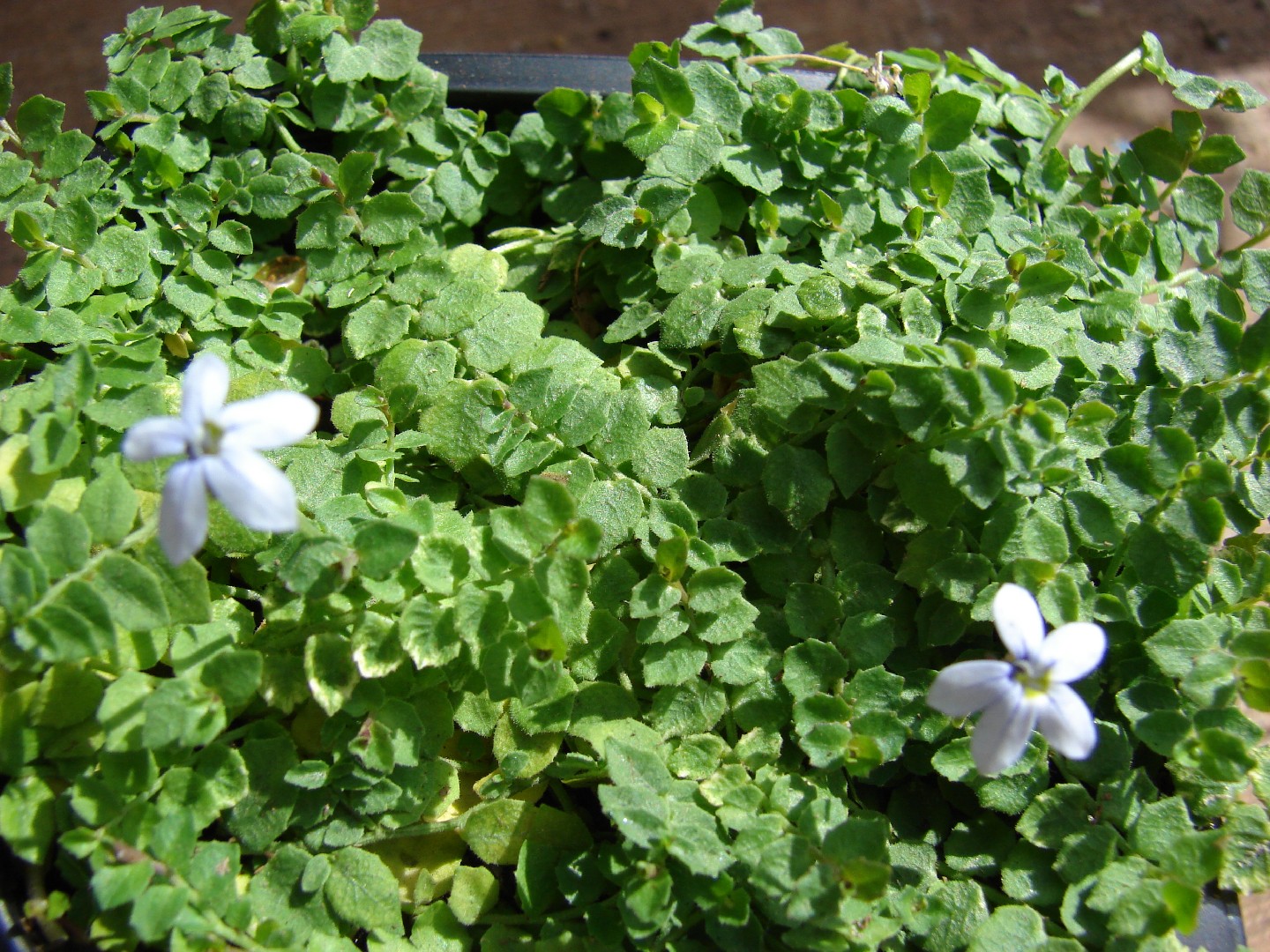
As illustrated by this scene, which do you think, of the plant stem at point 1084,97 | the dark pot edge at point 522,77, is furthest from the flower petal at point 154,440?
the plant stem at point 1084,97

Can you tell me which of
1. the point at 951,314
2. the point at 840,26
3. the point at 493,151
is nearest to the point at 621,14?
the point at 840,26

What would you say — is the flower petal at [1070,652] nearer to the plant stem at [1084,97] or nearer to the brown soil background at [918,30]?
the plant stem at [1084,97]

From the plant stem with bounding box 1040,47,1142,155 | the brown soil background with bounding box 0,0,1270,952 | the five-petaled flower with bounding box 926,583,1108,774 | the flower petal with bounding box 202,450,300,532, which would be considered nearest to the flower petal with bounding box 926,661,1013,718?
the five-petaled flower with bounding box 926,583,1108,774

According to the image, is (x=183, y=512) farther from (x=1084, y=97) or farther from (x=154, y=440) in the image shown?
(x=1084, y=97)

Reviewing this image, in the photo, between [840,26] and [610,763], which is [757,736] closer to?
[610,763]

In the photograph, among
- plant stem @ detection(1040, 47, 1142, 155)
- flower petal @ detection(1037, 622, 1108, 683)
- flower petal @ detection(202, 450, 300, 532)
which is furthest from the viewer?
plant stem @ detection(1040, 47, 1142, 155)

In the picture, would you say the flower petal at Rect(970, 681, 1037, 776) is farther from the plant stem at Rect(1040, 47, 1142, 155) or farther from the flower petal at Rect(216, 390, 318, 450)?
the plant stem at Rect(1040, 47, 1142, 155)
